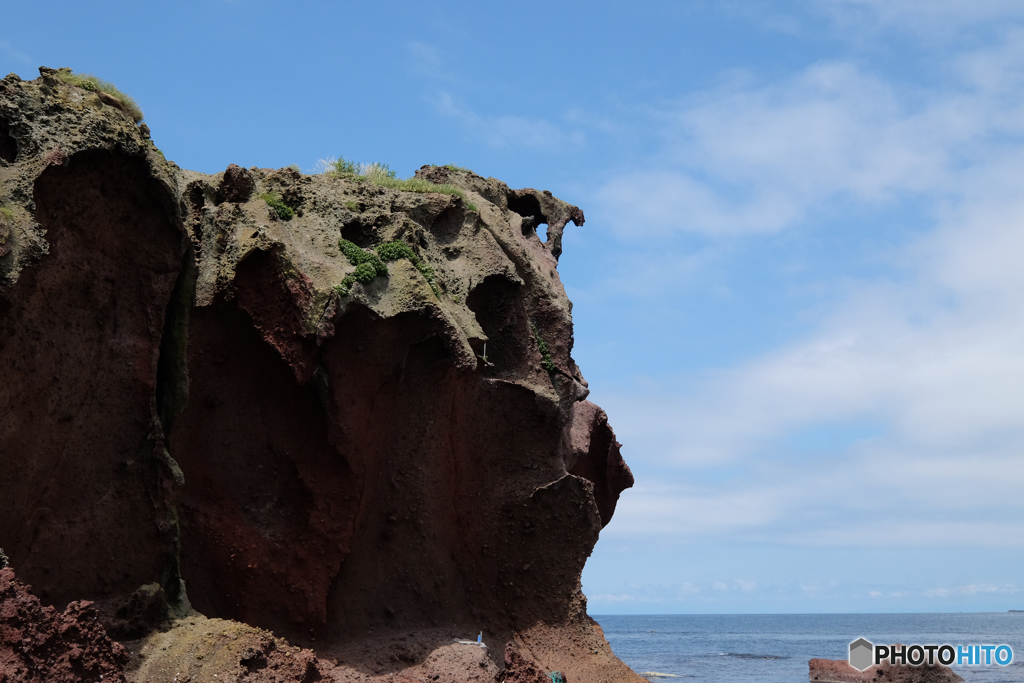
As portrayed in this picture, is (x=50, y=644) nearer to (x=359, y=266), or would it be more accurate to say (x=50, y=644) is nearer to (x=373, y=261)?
(x=359, y=266)

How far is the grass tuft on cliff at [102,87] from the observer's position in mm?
13930

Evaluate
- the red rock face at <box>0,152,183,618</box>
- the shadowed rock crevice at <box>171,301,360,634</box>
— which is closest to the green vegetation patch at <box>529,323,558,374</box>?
the shadowed rock crevice at <box>171,301,360,634</box>

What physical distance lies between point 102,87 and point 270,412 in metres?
5.74

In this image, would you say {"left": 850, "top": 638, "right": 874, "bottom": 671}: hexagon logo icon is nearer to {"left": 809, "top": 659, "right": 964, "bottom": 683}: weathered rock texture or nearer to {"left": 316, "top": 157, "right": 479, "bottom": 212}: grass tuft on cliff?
{"left": 809, "top": 659, "right": 964, "bottom": 683}: weathered rock texture

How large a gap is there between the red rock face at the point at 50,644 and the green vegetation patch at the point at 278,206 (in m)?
6.93

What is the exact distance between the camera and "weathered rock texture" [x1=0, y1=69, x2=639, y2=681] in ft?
42.0

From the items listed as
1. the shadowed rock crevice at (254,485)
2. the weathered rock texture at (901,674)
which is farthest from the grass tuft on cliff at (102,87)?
the weathered rock texture at (901,674)

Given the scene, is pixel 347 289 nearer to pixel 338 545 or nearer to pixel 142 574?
pixel 338 545

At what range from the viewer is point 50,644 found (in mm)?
10953

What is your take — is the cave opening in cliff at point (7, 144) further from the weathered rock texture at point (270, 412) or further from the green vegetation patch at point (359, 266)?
A: the green vegetation patch at point (359, 266)

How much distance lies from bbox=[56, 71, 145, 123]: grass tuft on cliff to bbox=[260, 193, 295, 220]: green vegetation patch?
2.31m

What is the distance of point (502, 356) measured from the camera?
731 inches

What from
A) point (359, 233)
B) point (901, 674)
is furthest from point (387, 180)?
point (901, 674)

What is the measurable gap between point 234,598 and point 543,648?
635 centimetres
